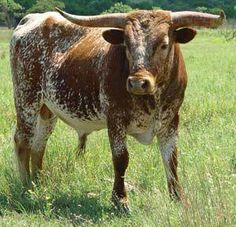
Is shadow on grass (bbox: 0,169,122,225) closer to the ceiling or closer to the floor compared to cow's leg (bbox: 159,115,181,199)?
closer to the floor

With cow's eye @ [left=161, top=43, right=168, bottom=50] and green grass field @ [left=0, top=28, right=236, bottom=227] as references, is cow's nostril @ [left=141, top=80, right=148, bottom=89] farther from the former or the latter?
green grass field @ [left=0, top=28, right=236, bottom=227]

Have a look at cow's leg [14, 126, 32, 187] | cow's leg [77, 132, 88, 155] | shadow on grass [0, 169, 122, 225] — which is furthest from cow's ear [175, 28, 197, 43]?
cow's leg [14, 126, 32, 187]

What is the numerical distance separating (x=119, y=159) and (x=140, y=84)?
3.70 ft

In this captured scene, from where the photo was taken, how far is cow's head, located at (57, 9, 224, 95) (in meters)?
5.99

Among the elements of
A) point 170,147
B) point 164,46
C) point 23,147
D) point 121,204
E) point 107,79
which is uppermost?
point 164,46

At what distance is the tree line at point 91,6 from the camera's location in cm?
8150

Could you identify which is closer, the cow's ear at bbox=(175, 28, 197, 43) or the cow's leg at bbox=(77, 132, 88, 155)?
the cow's ear at bbox=(175, 28, 197, 43)

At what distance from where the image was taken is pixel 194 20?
6441 mm

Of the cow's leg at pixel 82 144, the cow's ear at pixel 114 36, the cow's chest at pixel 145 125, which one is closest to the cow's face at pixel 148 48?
the cow's ear at pixel 114 36

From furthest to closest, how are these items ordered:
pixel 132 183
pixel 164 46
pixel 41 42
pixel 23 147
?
pixel 23 147
pixel 41 42
pixel 132 183
pixel 164 46

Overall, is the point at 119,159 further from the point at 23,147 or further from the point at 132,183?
the point at 23,147

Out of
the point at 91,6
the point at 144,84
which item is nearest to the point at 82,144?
the point at 144,84

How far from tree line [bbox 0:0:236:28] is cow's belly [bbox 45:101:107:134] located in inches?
2880

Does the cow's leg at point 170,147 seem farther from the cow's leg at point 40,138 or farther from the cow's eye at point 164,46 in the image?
the cow's leg at point 40,138
